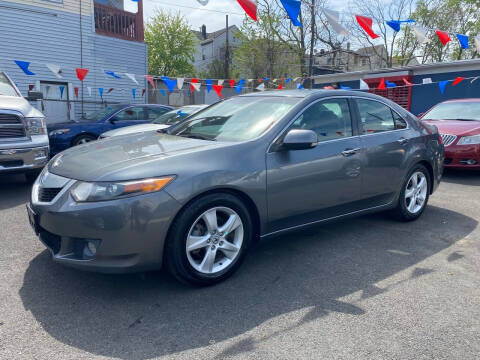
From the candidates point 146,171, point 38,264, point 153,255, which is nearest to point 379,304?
point 153,255

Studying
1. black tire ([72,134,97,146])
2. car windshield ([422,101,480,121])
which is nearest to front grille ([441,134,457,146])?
car windshield ([422,101,480,121])

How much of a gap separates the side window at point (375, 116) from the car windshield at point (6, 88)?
568 centimetres

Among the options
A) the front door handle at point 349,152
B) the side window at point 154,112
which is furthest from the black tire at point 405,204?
the side window at point 154,112

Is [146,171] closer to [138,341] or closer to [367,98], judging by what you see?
[138,341]

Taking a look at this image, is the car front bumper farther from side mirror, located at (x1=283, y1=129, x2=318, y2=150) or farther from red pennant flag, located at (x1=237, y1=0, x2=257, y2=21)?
red pennant flag, located at (x1=237, y1=0, x2=257, y2=21)

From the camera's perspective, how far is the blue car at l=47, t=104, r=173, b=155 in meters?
9.34

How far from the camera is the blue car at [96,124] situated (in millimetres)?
9344

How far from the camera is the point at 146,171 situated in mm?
2805

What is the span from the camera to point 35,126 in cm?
599

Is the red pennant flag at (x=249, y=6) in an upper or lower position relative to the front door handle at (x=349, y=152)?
upper

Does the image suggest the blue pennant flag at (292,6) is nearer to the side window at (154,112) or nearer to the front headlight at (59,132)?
the side window at (154,112)

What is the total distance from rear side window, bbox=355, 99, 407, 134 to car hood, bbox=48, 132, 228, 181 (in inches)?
69.3

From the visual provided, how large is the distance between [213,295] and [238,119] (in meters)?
1.68

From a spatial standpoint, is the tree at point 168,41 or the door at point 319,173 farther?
the tree at point 168,41
